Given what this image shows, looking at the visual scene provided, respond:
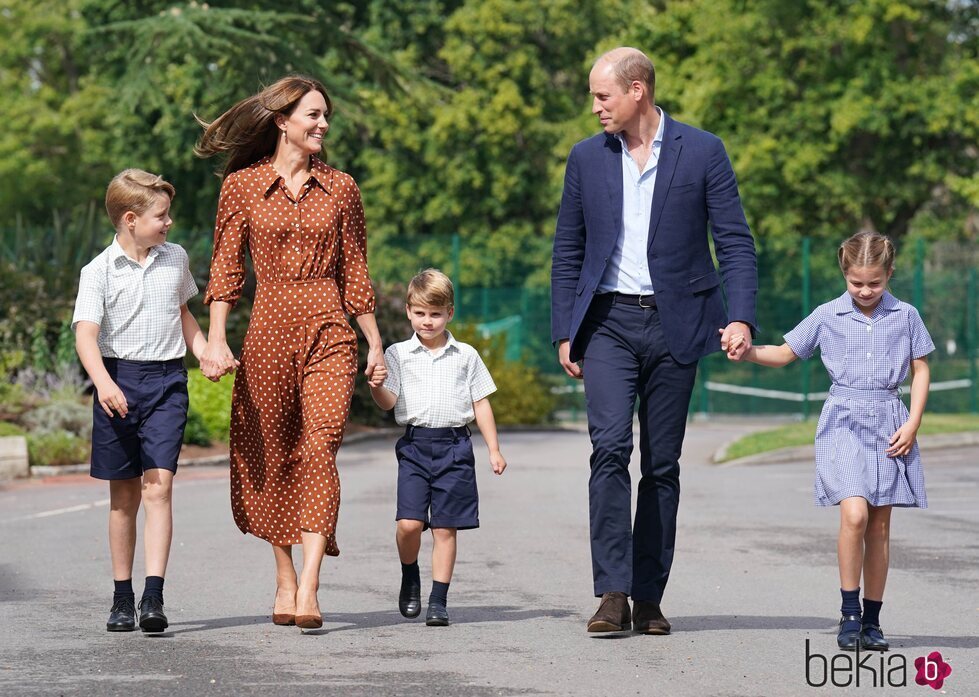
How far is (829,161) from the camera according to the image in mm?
37438

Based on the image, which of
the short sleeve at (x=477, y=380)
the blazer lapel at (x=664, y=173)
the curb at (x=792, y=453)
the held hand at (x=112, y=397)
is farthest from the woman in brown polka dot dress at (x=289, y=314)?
the curb at (x=792, y=453)

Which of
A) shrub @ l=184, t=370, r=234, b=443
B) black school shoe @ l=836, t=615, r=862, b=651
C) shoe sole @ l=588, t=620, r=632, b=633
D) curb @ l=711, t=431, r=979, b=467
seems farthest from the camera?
curb @ l=711, t=431, r=979, b=467

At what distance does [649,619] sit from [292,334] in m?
1.72

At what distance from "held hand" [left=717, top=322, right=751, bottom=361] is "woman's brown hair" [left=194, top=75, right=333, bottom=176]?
5.78 feet

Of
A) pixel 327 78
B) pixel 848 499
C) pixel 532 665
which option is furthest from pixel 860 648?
pixel 327 78

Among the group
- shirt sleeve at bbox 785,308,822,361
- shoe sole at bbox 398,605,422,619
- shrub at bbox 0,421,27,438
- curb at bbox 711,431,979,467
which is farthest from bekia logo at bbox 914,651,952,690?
curb at bbox 711,431,979,467

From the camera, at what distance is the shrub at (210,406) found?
1795 cm

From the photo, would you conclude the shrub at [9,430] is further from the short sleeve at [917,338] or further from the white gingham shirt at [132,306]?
the short sleeve at [917,338]

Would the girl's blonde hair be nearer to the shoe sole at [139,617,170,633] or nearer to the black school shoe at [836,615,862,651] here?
the black school shoe at [836,615,862,651]

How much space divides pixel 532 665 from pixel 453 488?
1.24 metres

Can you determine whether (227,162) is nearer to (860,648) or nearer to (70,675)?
(70,675)

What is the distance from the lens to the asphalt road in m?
5.77

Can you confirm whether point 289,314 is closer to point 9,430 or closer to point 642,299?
point 642,299

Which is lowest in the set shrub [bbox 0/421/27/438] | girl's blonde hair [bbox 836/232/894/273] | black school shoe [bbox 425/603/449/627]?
shrub [bbox 0/421/27/438]
